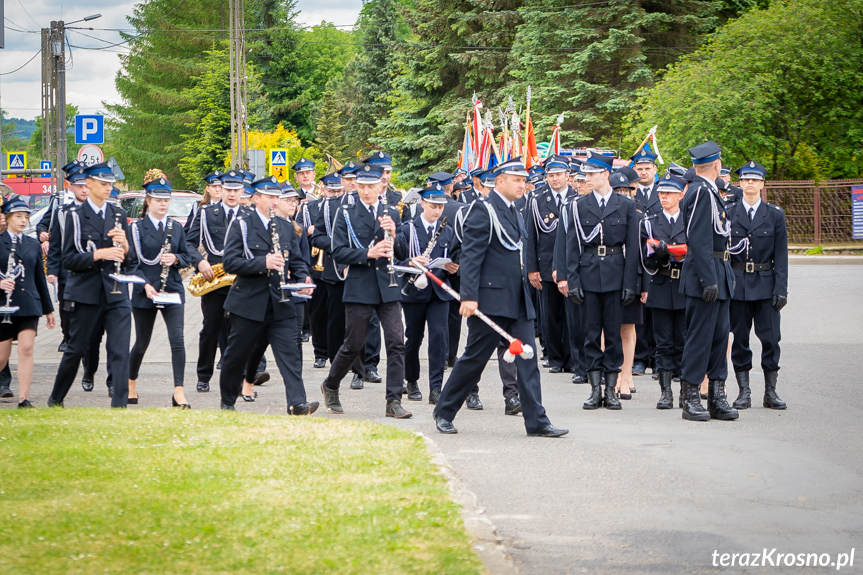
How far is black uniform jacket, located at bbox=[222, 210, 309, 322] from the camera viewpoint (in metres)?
9.45

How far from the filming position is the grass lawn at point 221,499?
204 inches

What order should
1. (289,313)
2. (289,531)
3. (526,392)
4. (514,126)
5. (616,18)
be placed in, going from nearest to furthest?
(289,531), (526,392), (289,313), (514,126), (616,18)

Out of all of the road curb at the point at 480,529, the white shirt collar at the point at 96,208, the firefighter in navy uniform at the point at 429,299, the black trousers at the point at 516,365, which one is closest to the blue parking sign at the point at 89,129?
the firefighter in navy uniform at the point at 429,299

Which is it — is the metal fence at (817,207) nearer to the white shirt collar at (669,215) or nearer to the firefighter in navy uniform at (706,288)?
the white shirt collar at (669,215)

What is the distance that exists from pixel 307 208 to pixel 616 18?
3026cm

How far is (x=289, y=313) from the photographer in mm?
9570

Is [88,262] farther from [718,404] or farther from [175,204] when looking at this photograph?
[175,204]

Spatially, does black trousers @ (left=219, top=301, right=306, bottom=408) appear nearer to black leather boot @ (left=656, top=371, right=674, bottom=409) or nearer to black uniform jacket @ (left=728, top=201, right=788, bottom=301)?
black leather boot @ (left=656, top=371, right=674, bottom=409)

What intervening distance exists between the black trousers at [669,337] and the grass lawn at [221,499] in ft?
11.1

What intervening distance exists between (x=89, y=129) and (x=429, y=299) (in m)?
13.5

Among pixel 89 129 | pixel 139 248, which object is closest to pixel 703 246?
pixel 139 248

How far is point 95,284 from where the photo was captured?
9570 millimetres

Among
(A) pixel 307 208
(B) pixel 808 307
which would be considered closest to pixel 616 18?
(B) pixel 808 307

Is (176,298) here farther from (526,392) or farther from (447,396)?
(526,392)
